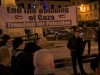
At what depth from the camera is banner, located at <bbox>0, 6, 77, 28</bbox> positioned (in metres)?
10.8

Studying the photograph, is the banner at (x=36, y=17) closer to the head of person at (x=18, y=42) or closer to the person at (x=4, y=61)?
the head of person at (x=18, y=42)

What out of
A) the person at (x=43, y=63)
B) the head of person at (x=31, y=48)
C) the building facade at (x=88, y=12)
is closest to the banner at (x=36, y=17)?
the head of person at (x=31, y=48)

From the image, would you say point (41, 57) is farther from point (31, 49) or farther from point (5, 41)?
point (5, 41)

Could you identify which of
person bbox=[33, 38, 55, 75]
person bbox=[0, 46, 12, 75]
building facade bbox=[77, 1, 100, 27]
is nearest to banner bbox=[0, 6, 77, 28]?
person bbox=[33, 38, 55, 75]

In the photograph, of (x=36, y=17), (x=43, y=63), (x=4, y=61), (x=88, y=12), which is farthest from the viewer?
(x=88, y=12)

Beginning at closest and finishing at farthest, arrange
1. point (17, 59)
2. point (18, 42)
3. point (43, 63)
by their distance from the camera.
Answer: point (43, 63) → point (17, 59) → point (18, 42)

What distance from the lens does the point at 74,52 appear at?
12172mm

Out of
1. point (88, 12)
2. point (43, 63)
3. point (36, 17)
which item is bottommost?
point (43, 63)

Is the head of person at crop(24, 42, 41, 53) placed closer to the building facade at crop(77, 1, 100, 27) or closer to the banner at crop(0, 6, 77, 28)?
the banner at crop(0, 6, 77, 28)

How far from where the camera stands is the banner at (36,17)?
1076cm

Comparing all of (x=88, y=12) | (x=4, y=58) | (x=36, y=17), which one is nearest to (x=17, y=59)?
(x=4, y=58)

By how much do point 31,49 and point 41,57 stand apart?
0.26 m

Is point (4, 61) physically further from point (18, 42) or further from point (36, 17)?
point (36, 17)

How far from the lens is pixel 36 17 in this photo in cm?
1127
